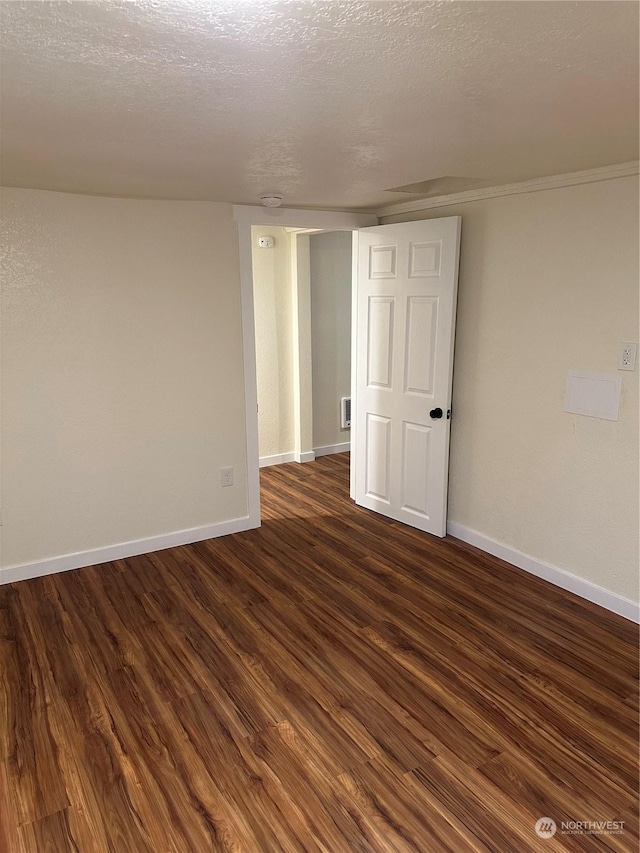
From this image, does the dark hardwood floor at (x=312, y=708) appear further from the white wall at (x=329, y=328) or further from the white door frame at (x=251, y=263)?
the white wall at (x=329, y=328)

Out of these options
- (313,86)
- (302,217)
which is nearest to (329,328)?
(302,217)

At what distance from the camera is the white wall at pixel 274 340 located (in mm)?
5160

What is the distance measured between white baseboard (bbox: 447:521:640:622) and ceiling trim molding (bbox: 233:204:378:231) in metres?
2.22

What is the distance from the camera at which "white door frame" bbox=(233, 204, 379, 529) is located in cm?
366

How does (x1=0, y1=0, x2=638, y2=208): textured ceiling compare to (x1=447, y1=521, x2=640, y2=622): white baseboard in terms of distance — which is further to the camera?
(x1=447, y1=521, x2=640, y2=622): white baseboard

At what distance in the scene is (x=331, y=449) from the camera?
19.7 feet

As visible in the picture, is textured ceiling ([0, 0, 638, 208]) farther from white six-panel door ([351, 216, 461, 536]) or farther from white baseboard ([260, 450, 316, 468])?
white baseboard ([260, 450, 316, 468])

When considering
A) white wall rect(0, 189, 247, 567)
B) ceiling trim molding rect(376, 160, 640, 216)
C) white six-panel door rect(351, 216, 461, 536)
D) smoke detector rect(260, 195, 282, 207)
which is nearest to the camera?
ceiling trim molding rect(376, 160, 640, 216)

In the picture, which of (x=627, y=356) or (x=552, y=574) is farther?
(x=552, y=574)

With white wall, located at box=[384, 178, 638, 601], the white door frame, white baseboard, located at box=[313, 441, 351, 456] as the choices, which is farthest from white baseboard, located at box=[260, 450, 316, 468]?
white wall, located at box=[384, 178, 638, 601]

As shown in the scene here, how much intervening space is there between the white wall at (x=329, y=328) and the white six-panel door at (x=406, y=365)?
1.43 meters

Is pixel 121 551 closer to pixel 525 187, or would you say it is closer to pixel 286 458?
pixel 286 458

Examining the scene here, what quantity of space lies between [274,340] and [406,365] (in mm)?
1875

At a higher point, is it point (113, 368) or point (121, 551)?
point (113, 368)
